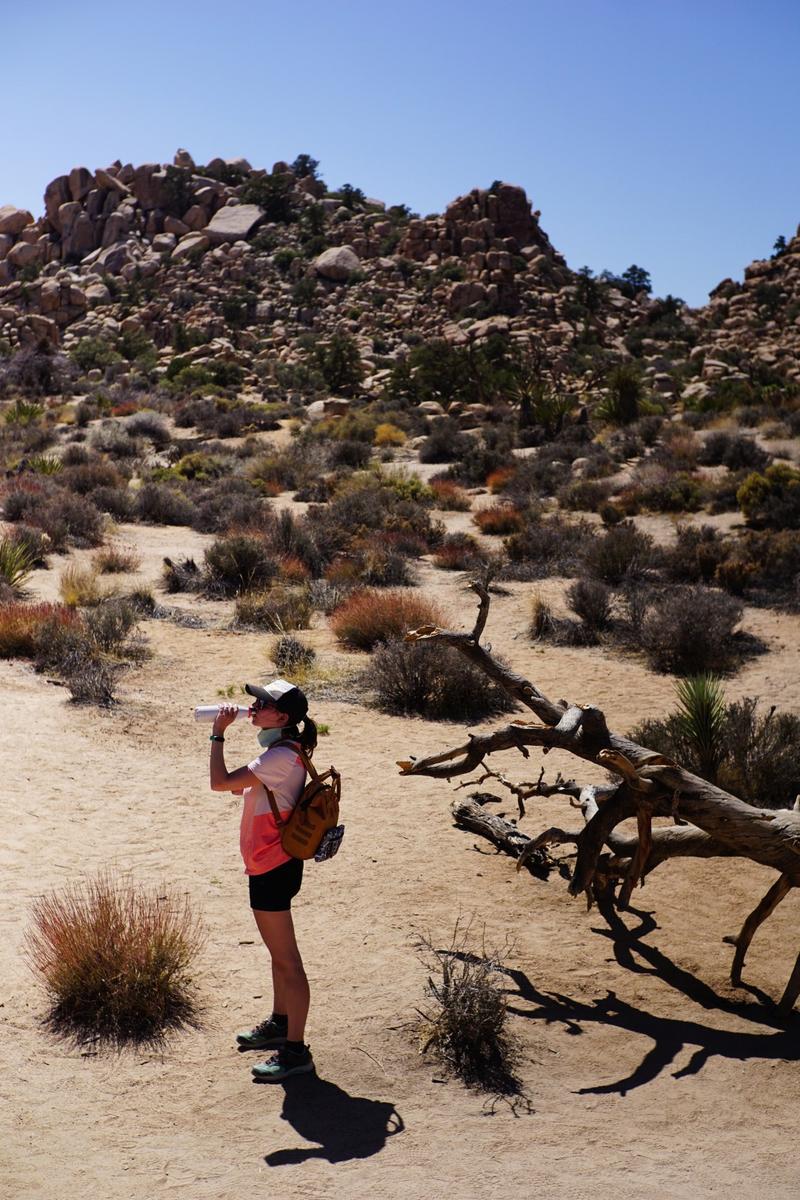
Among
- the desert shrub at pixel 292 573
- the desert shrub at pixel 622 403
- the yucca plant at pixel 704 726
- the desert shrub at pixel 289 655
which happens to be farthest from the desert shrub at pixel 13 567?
the desert shrub at pixel 622 403

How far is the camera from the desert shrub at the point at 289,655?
1256cm

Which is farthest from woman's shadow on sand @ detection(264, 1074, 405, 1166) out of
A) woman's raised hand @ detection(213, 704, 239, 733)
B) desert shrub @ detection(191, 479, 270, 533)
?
desert shrub @ detection(191, 479, 270, 533)

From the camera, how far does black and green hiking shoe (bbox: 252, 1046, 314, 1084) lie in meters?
4.75

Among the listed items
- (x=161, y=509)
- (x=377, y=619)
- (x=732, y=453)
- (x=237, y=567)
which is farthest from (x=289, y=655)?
(x=732, y=453)

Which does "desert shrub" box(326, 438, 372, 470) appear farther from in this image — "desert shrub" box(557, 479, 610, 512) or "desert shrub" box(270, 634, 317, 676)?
"desert shrub" box(270, 634, 317, 676)

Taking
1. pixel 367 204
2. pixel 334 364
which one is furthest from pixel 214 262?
pixel 334 364

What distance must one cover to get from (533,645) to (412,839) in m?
6.58

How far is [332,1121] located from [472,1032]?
888mm

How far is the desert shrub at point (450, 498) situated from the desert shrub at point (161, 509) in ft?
19.0

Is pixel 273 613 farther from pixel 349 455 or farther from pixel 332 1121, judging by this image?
pixel 349 455

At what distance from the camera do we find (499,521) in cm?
2209

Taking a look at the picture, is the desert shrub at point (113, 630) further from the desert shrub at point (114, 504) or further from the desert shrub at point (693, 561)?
the desert shrub at point (114, 504)

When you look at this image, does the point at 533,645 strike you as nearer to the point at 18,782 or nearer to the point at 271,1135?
the point at 18,782

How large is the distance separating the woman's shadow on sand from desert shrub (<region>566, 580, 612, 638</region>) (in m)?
10.5
